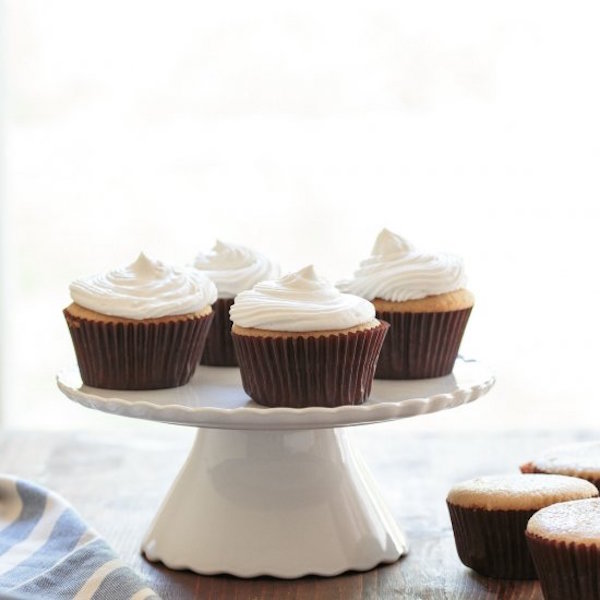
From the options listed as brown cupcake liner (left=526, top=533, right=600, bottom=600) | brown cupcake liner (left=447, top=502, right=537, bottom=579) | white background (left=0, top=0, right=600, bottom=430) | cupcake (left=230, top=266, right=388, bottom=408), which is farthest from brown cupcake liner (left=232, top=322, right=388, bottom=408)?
white background (left=0, top=0, right=600, bottom=430)

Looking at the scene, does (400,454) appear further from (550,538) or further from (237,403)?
(550,538)

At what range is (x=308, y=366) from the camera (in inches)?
63.8

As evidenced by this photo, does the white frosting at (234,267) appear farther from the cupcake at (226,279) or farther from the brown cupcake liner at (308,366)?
the brown cupcake liner at (308,366)

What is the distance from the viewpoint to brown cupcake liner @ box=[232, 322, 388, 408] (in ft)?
5.29

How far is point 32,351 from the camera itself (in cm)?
420

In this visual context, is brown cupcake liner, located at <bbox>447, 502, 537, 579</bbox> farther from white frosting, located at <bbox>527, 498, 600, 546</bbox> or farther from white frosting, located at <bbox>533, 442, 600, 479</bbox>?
white frosting, located at <bbox>533, 442, 600, 479</bbox>

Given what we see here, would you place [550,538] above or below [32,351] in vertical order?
above

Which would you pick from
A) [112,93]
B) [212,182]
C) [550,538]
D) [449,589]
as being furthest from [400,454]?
[112,93]

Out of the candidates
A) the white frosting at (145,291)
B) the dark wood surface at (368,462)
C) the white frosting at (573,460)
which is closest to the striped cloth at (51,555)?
the dark wood surface at (368,462)

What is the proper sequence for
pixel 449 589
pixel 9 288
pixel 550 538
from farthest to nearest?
pixel 9 288 < pixel 449 589 < pixel 550 538

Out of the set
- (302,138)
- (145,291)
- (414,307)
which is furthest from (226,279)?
(302,138)

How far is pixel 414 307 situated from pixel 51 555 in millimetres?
643

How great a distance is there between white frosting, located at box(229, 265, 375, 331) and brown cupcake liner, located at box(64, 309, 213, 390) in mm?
116

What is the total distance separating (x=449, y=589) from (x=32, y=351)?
9.27 ft
